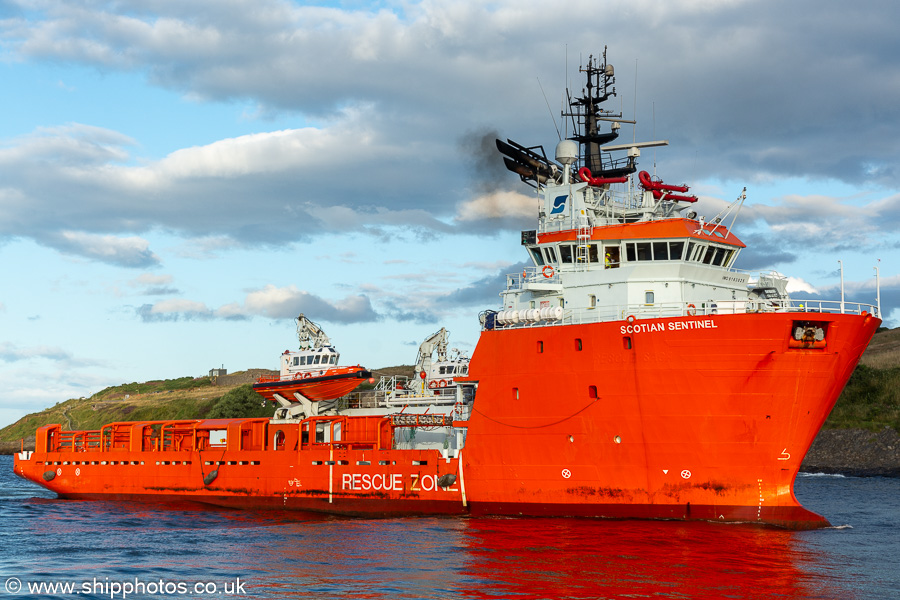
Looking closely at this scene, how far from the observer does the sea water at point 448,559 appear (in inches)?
686

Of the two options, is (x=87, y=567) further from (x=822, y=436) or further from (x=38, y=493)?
(x=822, y=436)

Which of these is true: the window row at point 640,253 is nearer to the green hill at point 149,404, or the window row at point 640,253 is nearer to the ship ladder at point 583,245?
the ship ladder at point 583,245

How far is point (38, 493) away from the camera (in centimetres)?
4153

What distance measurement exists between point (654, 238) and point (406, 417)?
10.4 meters

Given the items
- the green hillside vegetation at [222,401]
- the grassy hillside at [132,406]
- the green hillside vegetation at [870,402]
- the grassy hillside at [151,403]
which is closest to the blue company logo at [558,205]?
the green hillside vegetation at [222,401]

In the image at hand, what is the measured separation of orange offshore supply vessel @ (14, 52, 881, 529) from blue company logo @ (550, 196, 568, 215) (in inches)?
2.7

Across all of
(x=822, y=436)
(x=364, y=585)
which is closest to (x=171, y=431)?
(x=364, y=585)

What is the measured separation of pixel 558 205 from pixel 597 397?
A: 7462mm

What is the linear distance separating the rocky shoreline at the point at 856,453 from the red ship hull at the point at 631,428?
2948cm

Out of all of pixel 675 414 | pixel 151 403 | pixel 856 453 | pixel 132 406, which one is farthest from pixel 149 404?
pixel 675 414

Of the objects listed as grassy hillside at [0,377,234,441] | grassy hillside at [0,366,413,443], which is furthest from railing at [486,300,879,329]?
grassy hillside at [0,377,234,441]

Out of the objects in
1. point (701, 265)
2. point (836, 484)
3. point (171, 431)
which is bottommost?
point (836, 484)

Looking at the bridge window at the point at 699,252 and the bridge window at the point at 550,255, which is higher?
the bridge window at the point at 550,255

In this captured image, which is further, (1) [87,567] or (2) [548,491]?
(2) [548,491]
